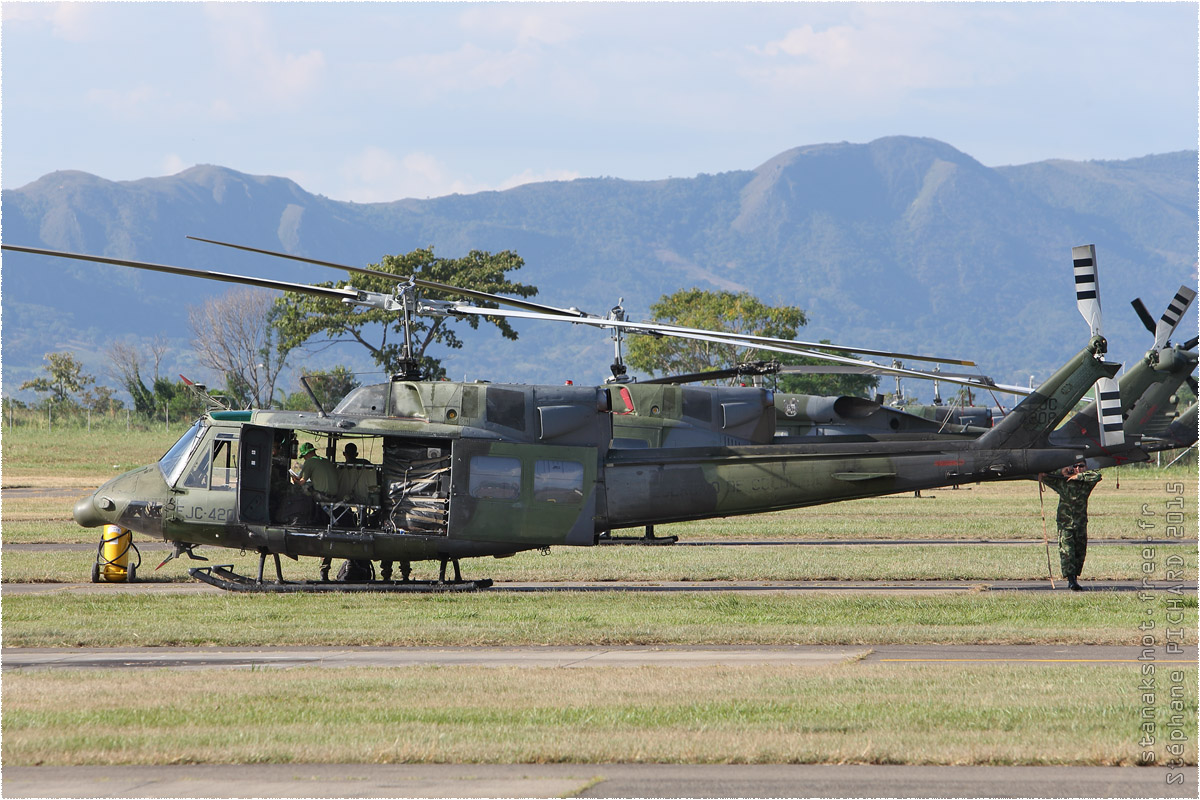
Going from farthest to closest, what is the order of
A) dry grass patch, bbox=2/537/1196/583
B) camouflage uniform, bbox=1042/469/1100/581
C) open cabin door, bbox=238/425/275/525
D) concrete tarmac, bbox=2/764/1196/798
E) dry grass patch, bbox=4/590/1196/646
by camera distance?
dry grass patch, bbox=2/537/1196/583, camouflage uniform, bbox=1042/469/1100/581, open cabin door, bbox=238/425/275/525, dry grass patch, bbox=4/590/1196/646, concrete tarmac, bbox=2/764/1196/798

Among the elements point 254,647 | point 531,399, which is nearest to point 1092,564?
point 531,399

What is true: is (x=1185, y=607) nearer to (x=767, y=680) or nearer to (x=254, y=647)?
(x=767, y=680)

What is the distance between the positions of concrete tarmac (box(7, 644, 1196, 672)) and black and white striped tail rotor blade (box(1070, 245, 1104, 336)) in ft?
19.1

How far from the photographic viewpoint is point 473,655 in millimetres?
13922

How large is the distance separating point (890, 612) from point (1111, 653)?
3.39 m

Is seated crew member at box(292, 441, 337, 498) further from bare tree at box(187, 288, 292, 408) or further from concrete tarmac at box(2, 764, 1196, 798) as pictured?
bare tree at box(187, 288, 292, 408)

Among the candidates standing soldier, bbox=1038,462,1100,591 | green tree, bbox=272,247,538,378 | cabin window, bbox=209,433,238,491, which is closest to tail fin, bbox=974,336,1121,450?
standing soldier, bbox=1038,462,1100,591

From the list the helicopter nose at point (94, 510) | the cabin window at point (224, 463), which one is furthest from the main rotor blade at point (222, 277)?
the helicopter nose at point (94, 510)

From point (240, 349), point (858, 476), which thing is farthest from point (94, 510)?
point (240, 349)

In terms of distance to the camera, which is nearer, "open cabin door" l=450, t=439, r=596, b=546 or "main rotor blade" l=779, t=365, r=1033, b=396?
"open cabin door" l=450, t=439, r=596, b=546

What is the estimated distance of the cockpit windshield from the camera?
1917 cm

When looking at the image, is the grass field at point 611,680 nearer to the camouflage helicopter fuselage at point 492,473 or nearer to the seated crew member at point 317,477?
the camouflage helicopter fuselage at point 492,473

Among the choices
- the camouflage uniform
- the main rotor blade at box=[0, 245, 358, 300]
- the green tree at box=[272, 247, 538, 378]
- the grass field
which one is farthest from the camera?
the green tree at box=[272, 247, 538, 378]

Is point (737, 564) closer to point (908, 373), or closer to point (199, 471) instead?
point (908, 373)
